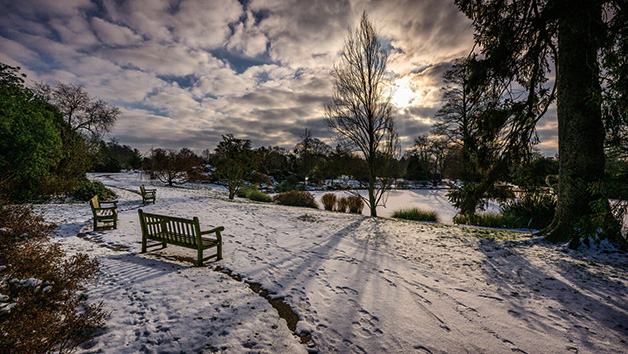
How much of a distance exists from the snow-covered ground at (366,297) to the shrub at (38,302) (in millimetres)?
225

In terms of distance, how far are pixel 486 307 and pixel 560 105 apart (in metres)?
5.71

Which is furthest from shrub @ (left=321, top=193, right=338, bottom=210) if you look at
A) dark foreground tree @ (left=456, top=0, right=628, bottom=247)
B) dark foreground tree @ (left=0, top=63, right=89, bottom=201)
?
dark foreground tree @ (left=0, top=63, right=89, bottom=201)

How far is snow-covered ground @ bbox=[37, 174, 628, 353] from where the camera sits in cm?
255

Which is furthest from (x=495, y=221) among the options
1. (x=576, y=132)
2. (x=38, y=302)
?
(x=38, y=302)

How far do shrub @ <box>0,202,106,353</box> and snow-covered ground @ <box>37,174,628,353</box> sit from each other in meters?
0.23

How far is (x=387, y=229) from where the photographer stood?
321 inches

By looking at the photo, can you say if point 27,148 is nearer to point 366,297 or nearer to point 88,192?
point 88,192

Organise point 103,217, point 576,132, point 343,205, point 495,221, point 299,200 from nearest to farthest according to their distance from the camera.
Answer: point 576,132 < point 103,217 < point 495,221 < point 343,205 < point 299,200

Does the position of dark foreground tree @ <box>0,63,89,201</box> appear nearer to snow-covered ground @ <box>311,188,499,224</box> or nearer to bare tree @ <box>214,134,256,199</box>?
bare tree @ <box>214,134,256,199</box>

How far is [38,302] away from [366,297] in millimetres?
4029

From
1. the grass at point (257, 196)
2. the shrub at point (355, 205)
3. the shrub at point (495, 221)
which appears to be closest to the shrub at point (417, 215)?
the shrub at point (495, 221)

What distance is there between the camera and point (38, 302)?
2518 mm

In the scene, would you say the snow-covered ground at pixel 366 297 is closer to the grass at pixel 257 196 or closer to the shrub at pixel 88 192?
the shrub at pixel 88 192

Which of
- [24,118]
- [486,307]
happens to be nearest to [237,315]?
[486,307]
